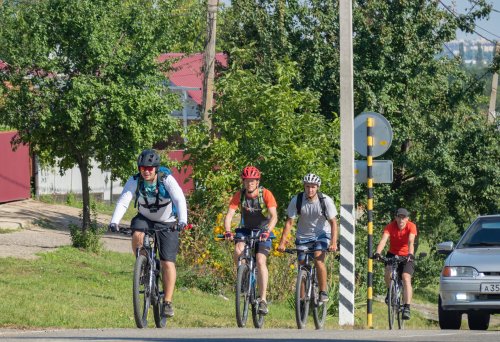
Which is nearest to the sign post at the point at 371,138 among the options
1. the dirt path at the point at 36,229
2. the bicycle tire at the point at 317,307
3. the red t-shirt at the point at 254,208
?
the bicycle tire at the point at 317,307

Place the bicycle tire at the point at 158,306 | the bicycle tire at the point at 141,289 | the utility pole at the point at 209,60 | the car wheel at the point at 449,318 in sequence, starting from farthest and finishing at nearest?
the utility pole at the point at 209,60, the car wheel at the point at 449,318, the bicycle tire at the point at 158,306, the bicycle tire at the point at 141,289

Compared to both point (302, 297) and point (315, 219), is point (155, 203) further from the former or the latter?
point (302, 297)

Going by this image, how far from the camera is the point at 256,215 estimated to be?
14.6 meters

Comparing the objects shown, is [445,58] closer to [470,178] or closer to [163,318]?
[470,178]

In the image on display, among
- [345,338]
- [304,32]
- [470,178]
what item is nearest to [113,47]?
[304,32]

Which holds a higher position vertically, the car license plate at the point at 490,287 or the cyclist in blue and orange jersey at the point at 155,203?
the cyclist in blue and orange jersey at the point at 155,203

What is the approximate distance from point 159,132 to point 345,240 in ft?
32.8

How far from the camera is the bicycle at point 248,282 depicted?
14430mm

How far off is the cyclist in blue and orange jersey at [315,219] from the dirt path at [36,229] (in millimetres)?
9299

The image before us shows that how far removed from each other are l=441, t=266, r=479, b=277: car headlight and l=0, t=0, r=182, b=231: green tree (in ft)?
34.9

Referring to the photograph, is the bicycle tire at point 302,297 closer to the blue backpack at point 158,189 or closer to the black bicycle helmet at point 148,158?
the blue backpack at point 158,189

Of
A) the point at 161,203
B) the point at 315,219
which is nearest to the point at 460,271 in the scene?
the point at 315,219

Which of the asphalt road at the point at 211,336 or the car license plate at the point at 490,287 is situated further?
the car license plate at the point at 490,287

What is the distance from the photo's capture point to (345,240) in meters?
17.5
